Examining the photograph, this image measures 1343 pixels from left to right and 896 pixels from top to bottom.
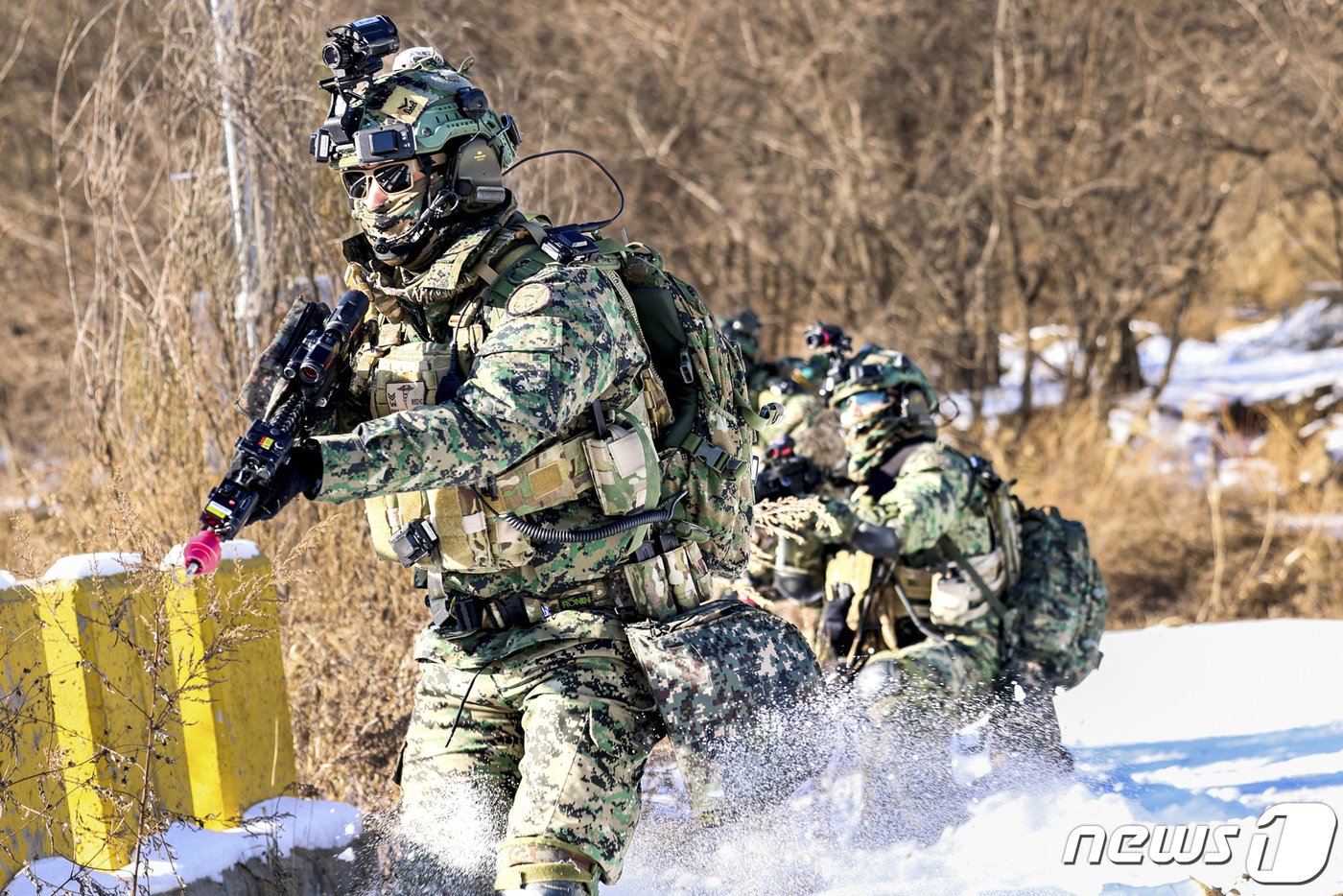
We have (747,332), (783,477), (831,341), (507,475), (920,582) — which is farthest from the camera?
(747,332)

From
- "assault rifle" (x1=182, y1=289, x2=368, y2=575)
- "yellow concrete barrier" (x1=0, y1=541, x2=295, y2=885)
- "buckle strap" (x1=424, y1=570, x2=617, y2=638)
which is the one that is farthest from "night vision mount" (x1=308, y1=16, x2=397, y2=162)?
"yellow concrete barrier" (x1=0, y1=541, x2=295, y2=885)

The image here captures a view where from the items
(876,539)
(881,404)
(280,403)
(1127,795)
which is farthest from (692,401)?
(1127,795)

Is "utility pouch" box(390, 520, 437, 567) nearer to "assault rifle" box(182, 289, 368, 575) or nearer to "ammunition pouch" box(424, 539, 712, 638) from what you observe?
"ammunition pouch" box(424, 539, 712, 638)

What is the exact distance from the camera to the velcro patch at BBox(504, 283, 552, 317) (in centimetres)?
291

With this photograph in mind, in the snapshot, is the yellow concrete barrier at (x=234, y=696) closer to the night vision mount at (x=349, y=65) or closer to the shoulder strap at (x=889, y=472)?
the night vision mount at (x=349, y=65)

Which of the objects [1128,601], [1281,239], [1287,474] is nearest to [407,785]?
[1128,601]

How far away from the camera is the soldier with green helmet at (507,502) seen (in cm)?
307

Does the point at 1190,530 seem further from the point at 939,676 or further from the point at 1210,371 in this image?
the point at 939,676

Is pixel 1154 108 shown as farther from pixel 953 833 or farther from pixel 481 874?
pixel 481 874

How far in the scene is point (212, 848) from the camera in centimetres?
392

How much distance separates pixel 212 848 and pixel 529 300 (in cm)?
190

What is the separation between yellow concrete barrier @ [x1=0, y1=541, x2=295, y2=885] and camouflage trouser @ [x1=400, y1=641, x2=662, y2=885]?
0.55 metres

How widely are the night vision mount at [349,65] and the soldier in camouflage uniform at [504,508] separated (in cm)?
3

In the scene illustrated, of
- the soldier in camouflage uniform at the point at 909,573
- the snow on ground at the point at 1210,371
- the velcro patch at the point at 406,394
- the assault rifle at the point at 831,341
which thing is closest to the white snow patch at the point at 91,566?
the velcro patch at the point at 406,394
